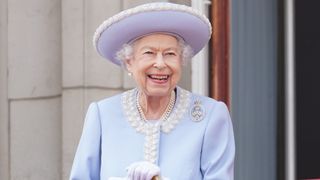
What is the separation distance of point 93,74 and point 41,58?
47 cm

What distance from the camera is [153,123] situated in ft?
11.9

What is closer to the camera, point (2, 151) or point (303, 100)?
point (303, 100)

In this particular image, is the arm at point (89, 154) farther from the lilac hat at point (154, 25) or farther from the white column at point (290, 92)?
the white column at point (290, 92)

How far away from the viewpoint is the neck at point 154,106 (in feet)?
12.0

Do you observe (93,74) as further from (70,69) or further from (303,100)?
(303,100)

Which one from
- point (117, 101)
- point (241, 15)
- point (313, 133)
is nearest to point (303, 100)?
point (313, 133)

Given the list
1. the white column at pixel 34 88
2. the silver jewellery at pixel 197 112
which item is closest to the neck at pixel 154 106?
the silver jewellery at pixel 197 112

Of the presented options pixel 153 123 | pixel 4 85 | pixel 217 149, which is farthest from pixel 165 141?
pixel 4 85

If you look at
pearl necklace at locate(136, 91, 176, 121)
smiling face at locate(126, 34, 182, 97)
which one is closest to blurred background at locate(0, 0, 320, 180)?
pearl necklace at locate(136, 91, 176, 121)

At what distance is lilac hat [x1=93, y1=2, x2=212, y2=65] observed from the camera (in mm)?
3523

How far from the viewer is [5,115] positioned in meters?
6.18

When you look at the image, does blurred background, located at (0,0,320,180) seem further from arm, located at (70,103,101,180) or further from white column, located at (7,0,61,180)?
arm, located at (70,103,101,180)

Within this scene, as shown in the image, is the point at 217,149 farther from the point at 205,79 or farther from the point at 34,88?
the point at 34,88

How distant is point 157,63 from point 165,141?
0.34 metres
